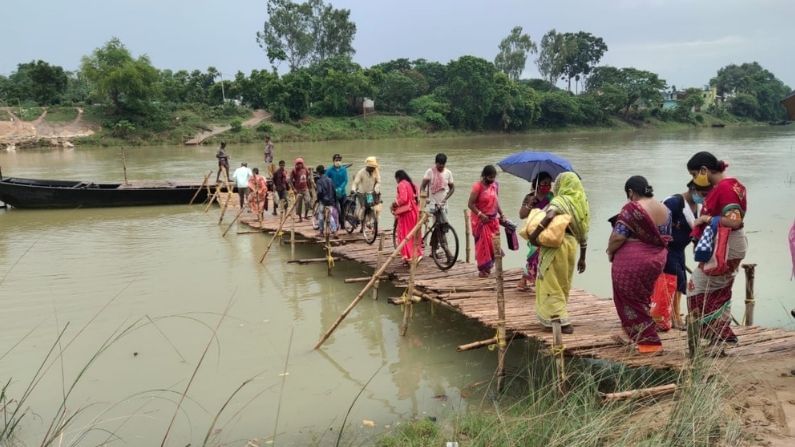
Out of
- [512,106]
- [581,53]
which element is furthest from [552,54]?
[512,106]

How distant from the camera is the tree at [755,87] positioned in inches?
3059

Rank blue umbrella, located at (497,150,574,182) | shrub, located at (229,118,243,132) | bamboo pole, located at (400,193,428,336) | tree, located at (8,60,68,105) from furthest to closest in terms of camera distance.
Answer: tree, located at (8,60,68,105) → shrub, located at (229,118,243,132) → bamboo pole, located at (400,193,428,336) → blue umbrella, located at (497,150,574,182)

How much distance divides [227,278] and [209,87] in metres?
45.2

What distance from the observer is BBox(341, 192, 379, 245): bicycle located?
8.02 m

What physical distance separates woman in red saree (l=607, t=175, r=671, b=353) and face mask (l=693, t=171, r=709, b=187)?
17.4 inches

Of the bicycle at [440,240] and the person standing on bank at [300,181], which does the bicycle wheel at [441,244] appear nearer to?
the bicycle at [440,240]

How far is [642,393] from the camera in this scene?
3389 mm

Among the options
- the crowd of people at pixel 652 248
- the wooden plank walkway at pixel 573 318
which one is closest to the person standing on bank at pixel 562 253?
the crowd of people at pixel 652 248

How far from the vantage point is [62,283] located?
7.65 metres

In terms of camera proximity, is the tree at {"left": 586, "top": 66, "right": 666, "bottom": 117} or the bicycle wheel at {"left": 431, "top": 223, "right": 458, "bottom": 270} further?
the tree at {"left": 586, "top": 66, "right": 666, "bottom": 117}

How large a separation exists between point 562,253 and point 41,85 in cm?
4903

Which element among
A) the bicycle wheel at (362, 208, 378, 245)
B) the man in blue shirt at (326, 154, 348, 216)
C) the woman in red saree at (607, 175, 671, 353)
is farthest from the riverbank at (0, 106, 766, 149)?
the woman in red saree at (607, 175, 671, 353)

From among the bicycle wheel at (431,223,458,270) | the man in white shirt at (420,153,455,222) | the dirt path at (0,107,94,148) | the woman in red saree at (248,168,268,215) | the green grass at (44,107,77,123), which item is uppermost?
the green grass at (44,107,77,123)

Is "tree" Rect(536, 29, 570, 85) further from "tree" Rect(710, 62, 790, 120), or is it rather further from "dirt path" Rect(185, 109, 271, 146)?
"dirt path" Rect(185, 109, 271, 146)
